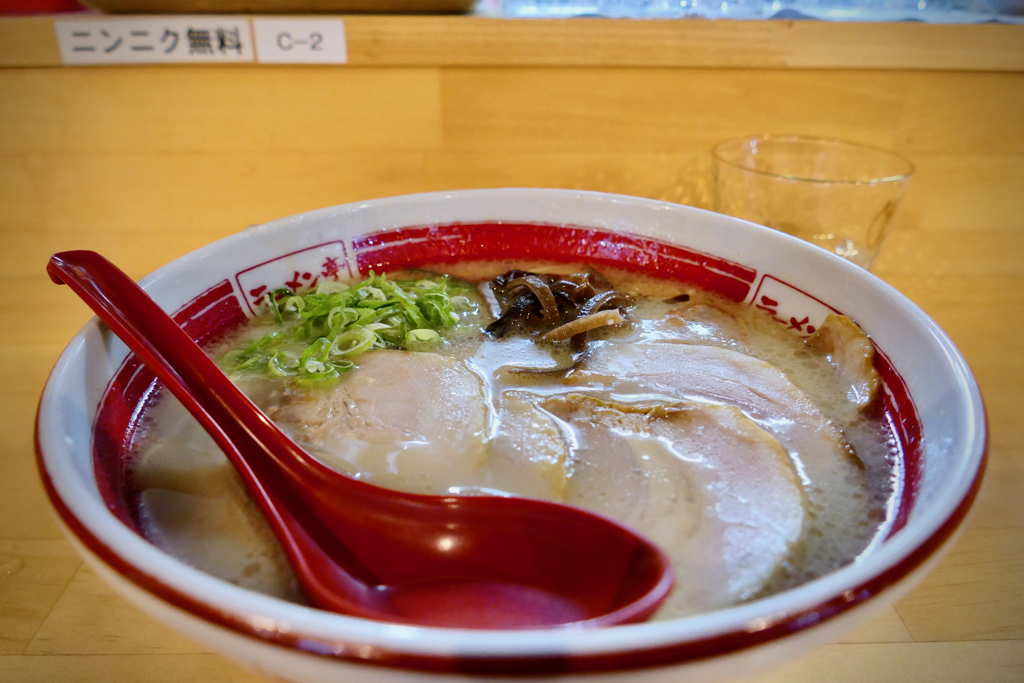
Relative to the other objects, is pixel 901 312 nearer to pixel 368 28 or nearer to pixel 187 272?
pixel 187 272

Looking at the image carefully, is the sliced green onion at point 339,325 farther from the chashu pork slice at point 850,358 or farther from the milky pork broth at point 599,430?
the chashu pork slice at point 850,358

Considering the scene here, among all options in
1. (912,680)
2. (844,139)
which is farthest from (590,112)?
(912,680)

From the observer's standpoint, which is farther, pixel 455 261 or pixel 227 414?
pixel 455 261

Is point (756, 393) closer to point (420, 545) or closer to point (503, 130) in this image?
point (420, 545)

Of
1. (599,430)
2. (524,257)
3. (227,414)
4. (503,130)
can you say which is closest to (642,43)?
(503,130)

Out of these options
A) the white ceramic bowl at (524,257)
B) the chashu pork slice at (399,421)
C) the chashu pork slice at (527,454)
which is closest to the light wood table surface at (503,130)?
the white ceramic bowl at (524,257)

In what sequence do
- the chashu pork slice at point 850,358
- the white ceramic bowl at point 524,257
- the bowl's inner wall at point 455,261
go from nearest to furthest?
the white ceramic bowl at point 524,257
the bowl's inner wall at point 455,261
the chashu pork slice at point 850,358

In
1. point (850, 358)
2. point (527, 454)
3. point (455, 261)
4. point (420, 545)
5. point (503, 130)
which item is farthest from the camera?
point (503, 130)

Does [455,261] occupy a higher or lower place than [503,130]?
lower
